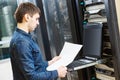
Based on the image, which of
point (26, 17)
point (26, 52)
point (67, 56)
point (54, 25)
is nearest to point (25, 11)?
point (26, 17)

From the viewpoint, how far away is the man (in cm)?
149

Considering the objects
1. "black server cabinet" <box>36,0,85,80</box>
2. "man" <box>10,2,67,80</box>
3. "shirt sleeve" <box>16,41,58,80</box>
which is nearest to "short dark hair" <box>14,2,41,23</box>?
"man" <box>10,2,67,80</box>

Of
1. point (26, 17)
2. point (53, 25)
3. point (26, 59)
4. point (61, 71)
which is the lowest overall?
point (61, 71)

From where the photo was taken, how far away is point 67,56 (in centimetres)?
172

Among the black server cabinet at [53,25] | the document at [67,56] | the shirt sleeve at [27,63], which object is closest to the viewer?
the shirt sleeve at [27,63]

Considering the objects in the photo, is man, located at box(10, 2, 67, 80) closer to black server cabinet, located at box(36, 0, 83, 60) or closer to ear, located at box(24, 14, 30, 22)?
ear, located at box(24, 14, 30, 22)

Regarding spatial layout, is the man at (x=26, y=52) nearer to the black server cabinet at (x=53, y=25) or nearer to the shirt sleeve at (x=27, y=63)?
the shirt sleeve at (x=27, y=63)

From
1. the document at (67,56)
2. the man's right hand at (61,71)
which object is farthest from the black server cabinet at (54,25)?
the man's right hand at (61,71)

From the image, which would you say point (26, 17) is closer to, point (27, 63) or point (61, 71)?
point (27, 63)

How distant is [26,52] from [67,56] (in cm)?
36

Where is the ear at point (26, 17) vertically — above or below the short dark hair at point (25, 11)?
below

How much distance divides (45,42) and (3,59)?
793 millimetres

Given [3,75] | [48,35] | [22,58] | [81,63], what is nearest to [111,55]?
[81,63]

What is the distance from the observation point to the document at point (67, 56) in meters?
1.66
